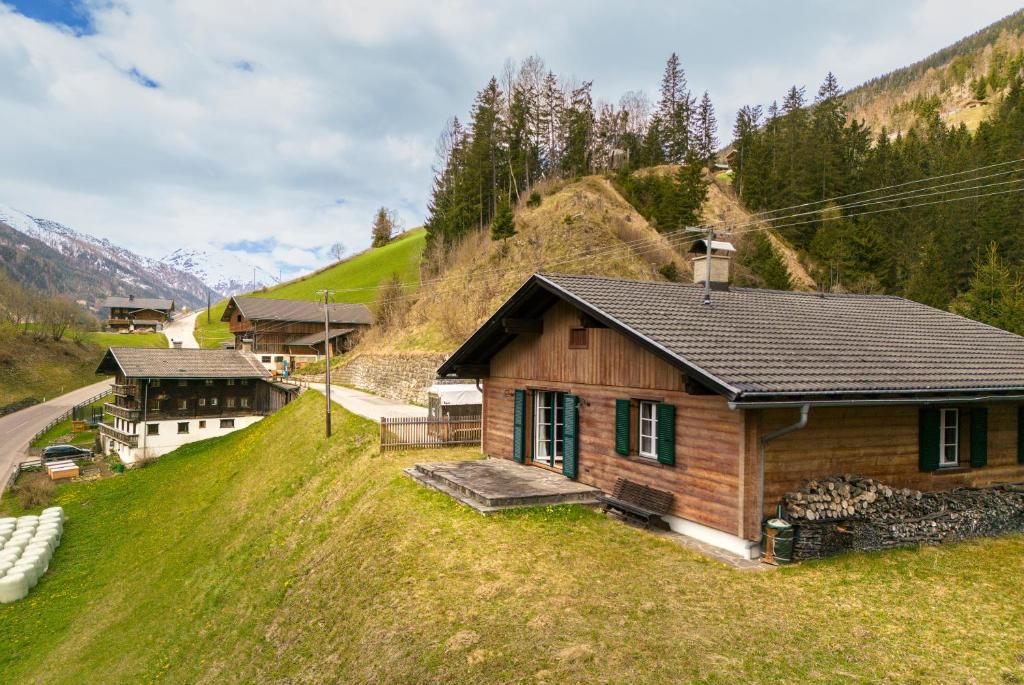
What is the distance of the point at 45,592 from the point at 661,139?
72.4 m

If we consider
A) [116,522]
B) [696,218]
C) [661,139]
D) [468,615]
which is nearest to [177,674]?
[468,615]

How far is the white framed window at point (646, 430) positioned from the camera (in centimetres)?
1335

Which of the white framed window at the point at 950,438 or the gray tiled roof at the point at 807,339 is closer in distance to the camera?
the gray tiled roof at the point at 807,339

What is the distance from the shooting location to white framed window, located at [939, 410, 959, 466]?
44.0 ft

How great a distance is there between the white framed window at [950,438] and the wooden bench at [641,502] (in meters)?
6.57

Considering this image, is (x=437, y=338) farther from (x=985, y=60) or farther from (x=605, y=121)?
(x=985, y=60)

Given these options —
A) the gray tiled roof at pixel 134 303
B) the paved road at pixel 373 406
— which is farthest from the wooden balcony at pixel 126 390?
the gray tiled roof at pixel 134 303

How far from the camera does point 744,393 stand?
9.66 m

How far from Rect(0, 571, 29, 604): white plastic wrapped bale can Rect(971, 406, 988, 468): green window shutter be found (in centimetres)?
2882

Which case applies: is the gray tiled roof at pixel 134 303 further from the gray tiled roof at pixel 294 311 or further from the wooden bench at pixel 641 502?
the wooden bench at pixel 641 502

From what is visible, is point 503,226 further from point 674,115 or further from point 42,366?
point 42,366

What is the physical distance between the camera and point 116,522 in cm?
2888

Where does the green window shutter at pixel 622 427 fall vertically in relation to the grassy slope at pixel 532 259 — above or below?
below

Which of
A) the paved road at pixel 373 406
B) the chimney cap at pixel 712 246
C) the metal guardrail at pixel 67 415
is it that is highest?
the chimney cap at pixel 712 246
